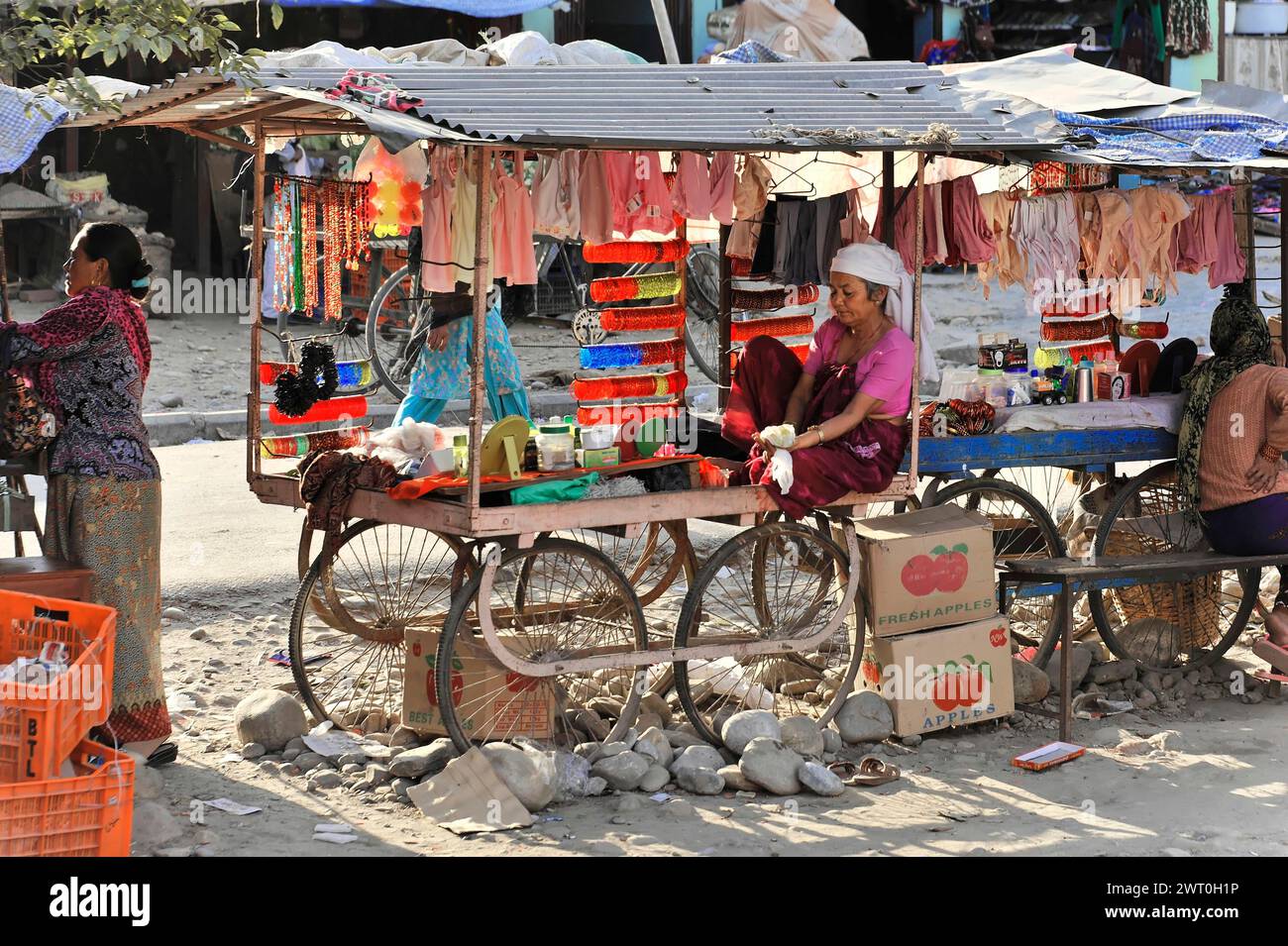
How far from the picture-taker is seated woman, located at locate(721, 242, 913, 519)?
544 cm

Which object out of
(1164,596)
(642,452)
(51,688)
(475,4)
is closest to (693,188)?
(642,452)

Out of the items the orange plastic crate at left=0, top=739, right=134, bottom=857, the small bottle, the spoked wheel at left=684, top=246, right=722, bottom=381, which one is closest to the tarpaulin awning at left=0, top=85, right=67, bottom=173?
the small bottle

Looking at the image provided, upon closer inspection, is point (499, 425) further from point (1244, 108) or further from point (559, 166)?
point (1244, 108)

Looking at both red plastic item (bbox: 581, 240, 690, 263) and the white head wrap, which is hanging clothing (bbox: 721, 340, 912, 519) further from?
red plastic item (bbox: 581, 240, 690, 263)

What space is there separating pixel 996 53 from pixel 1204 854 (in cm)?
1405

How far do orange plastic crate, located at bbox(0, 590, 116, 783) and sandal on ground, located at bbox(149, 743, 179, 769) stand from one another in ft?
3.08

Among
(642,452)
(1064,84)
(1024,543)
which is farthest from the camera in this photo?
(1064,84)

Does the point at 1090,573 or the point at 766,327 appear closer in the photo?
the point at 1090,573

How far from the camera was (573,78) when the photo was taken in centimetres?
522

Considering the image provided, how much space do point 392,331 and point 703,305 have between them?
2746 mm

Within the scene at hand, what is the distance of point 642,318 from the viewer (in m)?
6.93

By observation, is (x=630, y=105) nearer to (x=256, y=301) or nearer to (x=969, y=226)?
(x=256, y=301)

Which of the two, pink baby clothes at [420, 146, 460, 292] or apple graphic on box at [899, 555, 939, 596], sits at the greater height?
pink baby clothes at [420, 146, 460, 292]

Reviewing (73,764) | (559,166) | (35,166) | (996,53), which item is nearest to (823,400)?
(559,166)
